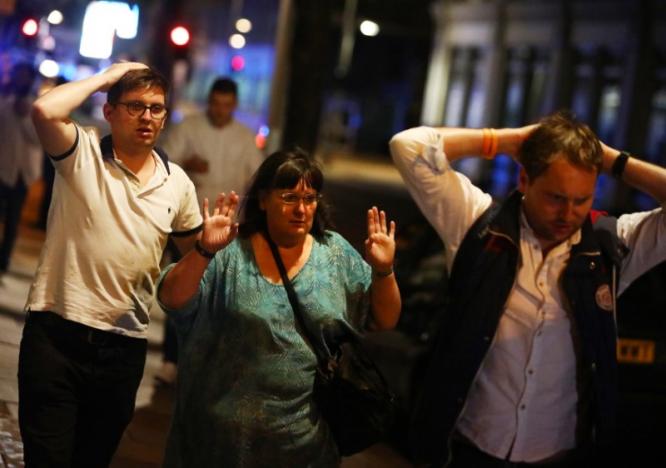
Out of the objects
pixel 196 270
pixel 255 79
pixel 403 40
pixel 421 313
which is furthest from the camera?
pixel 403 40

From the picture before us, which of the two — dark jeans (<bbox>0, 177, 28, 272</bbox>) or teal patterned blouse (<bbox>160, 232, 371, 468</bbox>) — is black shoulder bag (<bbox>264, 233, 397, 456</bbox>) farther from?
dark jeans (<bbox>0, 177, 28, 272</bbox>)

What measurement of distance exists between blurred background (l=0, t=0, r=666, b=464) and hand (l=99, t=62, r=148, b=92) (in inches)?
37.3

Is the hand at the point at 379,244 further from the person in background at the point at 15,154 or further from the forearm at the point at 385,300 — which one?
the person in background at the point at 15,154

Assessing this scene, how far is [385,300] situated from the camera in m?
4.45

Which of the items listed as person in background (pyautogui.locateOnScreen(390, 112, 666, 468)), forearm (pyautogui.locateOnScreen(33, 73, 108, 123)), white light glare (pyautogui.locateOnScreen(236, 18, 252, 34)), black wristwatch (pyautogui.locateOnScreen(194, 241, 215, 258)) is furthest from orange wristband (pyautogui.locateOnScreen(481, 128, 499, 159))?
→ white light glare (pyautogui.locateOnScreen(236, 18, 252, 34))

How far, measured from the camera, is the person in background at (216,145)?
362 inches

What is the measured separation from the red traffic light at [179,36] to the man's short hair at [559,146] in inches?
477

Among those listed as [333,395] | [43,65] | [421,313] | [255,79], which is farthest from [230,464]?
[255,79]

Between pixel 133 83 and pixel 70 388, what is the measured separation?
3.78 feet

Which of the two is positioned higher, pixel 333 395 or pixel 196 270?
pixel 196 270

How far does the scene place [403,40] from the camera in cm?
6125

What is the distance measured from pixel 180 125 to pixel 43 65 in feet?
37.6

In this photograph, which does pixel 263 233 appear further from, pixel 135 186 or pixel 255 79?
pixel 255 79

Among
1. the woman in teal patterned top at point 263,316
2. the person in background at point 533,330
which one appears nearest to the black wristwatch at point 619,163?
the person in background at point 533,330
